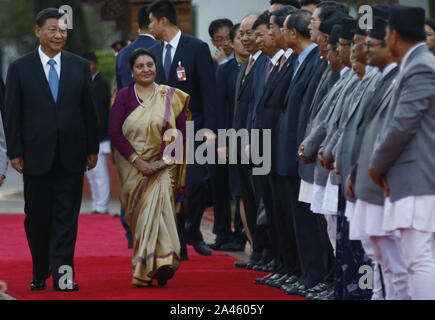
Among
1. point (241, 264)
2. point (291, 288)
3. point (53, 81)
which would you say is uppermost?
point (53, 81)

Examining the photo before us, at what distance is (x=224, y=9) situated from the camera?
65.9 ft

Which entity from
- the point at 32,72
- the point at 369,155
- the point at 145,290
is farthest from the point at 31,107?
the point at 369,155

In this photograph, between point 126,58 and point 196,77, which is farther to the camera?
point 126,58

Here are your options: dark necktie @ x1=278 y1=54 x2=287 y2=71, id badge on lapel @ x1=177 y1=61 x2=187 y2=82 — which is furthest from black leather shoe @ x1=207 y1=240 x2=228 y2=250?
dark necktie @ x1=278 y1=54 x2=287 y2=71

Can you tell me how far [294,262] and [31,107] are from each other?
2673mm

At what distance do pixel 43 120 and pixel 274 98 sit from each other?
205 cm

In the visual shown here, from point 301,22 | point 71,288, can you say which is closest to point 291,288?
point 71,288

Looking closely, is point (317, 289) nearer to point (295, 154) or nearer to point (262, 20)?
point (295, 154)

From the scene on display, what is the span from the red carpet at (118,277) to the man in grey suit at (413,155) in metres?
2.17

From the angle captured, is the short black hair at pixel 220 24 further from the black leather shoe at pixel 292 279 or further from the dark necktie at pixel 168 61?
the black leather shoe at pixel 292 279

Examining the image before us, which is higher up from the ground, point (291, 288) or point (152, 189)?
point (152, 189)

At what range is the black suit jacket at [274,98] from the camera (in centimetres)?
936
